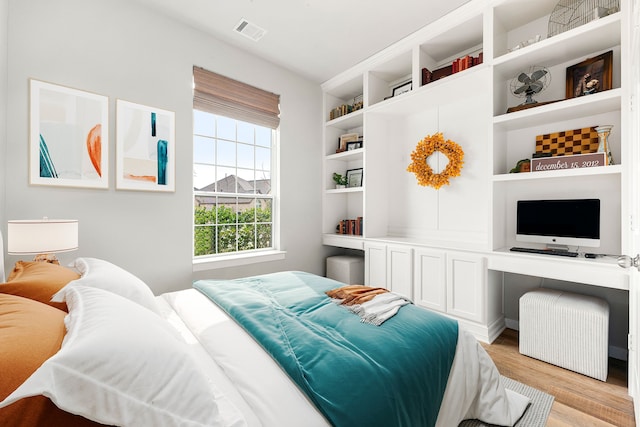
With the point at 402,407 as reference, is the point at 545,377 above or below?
below

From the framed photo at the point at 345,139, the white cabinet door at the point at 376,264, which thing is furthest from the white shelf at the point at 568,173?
the framed photo at the point at 345,139

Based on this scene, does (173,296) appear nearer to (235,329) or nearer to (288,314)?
(235,329)

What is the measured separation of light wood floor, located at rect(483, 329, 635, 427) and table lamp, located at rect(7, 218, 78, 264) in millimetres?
3163

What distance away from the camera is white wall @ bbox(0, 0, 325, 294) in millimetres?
2134

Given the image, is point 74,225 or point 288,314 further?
point 74,225

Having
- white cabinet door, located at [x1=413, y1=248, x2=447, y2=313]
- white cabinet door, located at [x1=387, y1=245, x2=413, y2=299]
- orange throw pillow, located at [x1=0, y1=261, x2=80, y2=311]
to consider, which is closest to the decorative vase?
white cabinet door, located at [x1=413, y1=248, x2=447, y2=313]

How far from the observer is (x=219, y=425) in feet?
2.52

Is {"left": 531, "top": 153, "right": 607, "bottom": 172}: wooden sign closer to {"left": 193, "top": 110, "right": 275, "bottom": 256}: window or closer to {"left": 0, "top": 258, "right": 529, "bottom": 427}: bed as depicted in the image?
{"left": 0, "top": 258, "right": 529, "bottom": 427}: bed

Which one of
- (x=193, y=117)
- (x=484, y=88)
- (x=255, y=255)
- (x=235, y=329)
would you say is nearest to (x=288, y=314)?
(x=235, y=329)

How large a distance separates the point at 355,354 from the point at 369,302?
1.75 feet

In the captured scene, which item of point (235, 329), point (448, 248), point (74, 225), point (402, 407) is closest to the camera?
point (402, 407)

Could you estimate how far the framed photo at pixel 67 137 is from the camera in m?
2.18

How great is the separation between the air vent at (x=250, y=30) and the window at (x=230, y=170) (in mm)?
507

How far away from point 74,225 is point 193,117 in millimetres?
1545
